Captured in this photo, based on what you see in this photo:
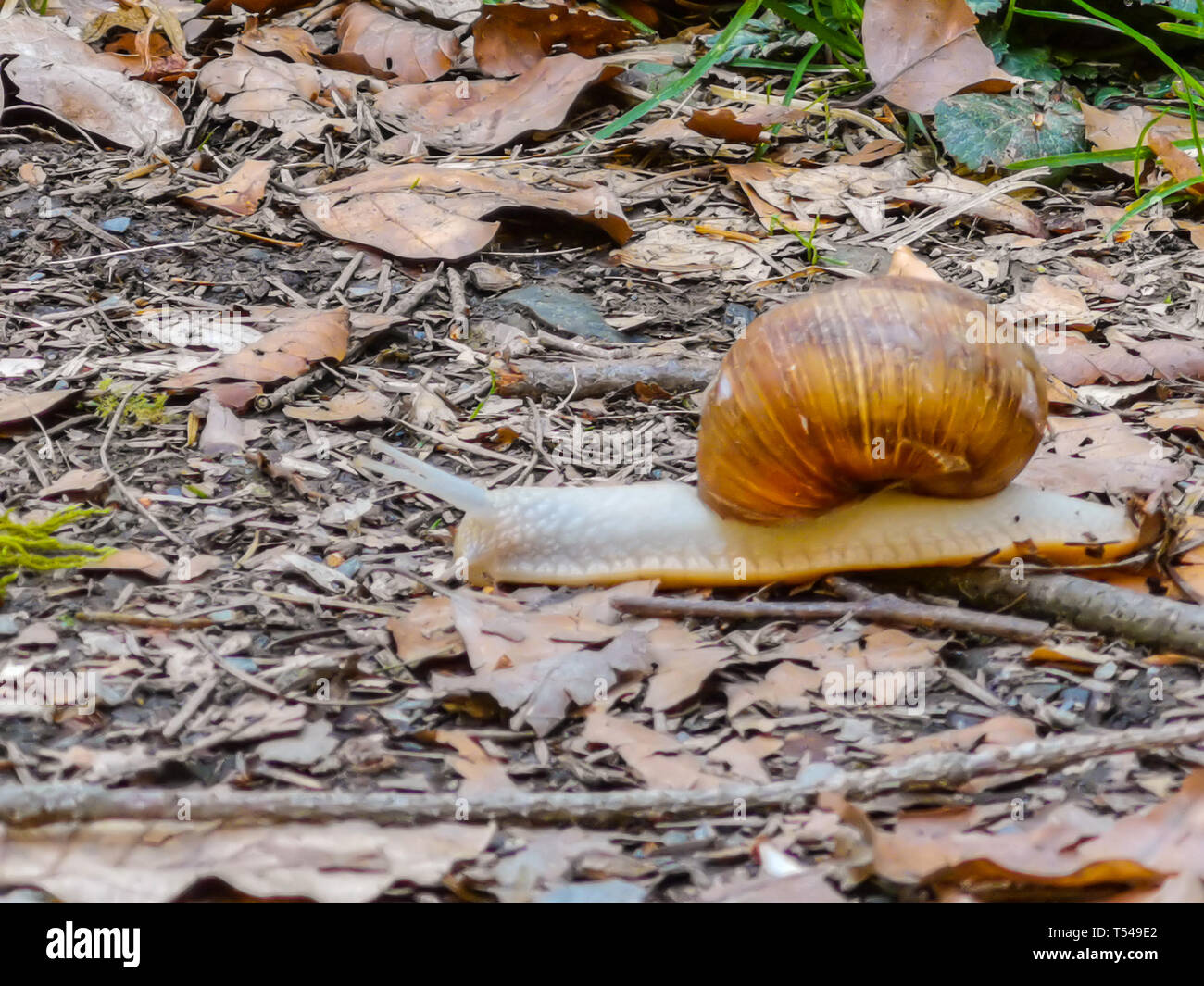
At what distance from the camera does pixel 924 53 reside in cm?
598

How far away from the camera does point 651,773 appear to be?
2.53m

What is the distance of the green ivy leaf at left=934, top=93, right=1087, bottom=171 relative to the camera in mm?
5688

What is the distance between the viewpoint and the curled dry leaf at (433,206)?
4949 millimetres

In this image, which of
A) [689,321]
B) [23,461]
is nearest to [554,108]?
[689,321]

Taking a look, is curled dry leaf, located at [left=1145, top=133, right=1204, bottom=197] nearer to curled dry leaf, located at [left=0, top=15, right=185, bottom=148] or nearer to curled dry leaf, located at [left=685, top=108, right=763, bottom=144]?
curled dry leaf, located at [left=685, top=108, right=763, bottom=144]

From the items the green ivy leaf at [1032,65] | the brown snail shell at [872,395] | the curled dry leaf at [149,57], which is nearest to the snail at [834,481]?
the brown snail shell at [872,395]

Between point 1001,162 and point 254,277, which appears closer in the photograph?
point 254,277

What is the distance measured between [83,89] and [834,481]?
4.42 meters

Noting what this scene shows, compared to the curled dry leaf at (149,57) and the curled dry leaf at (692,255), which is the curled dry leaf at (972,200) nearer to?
the curled dry leaf at (692,255)
